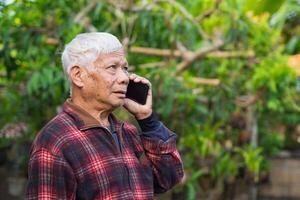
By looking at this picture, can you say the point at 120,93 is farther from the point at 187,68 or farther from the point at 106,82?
the point at 187,68

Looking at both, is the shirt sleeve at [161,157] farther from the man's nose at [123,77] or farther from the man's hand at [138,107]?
the man's nose at [123,77]

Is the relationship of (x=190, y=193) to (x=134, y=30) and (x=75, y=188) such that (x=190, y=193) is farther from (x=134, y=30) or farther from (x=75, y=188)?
(x=75, y=188)

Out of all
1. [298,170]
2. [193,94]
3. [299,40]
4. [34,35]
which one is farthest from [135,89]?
[298,170]

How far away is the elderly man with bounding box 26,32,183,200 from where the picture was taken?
1.98m

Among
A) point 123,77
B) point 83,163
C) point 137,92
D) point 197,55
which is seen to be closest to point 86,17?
point 197,55

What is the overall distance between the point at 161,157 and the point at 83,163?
317mm

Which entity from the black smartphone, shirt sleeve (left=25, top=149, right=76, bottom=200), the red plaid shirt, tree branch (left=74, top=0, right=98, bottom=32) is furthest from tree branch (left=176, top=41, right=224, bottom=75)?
shirt sleeve (left=25, top=149, right=76, bottom=200)

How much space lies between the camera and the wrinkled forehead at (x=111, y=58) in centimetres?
209

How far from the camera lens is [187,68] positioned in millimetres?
5828

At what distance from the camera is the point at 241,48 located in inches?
237

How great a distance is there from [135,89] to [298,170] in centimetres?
589

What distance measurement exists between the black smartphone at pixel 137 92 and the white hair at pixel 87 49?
179 millimetres

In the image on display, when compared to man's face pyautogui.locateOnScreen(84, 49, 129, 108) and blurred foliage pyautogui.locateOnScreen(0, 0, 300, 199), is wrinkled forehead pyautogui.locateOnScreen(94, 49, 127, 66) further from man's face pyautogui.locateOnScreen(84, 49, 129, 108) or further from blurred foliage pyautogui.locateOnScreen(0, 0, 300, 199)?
blurred foliage pyautogui.locateOnScreen(0, 0, 300, 199)

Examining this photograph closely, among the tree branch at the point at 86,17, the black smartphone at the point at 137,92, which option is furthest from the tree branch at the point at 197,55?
the black smartphone at the point at 137,92
